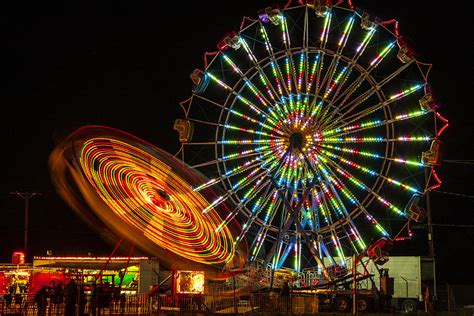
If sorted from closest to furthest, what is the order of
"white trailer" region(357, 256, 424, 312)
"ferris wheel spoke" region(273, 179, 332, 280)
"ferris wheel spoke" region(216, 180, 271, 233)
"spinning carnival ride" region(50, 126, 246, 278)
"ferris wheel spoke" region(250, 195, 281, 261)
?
"spinning carnival ride" region(50, 126, 246, 278) < "ferris wheel spoke" region(273, 179, 332, 280) < "ferris wheel spoke" region(216, 180, 271, 233) < "ferris wheel spoke" region(250, 195, 281, 261) < "white trailer" region(357, 256, 424, 312)

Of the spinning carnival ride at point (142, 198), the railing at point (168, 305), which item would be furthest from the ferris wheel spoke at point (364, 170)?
the railing at point (168, 305)

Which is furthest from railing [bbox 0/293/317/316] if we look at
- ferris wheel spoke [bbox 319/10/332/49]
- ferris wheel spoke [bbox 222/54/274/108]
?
ferris wheel spoke [bbox 319/10/332/49]

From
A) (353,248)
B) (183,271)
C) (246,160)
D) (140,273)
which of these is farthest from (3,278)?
(353,248)

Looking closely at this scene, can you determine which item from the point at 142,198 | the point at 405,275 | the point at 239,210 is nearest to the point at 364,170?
the point at 239,210

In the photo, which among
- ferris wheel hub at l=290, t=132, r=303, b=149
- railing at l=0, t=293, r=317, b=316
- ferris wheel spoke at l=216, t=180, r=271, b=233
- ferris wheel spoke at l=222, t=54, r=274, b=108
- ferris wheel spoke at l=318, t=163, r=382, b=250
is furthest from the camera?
ferris wheel spoke at l=222, t=54, r=274, b=108

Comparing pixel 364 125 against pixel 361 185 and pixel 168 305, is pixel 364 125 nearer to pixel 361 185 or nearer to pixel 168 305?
pixel 361 185

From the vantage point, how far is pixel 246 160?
33531 millimetres

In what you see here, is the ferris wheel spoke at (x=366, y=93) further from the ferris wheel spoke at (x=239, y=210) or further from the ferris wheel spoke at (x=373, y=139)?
the ferris wheel spoke at (x=239, y=210)

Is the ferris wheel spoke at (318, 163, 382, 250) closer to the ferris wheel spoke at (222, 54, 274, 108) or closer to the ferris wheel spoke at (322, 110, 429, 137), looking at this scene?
the ferris wheel spoke at (322, 110, 429, 137)

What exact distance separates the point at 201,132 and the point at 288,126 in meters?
4.39

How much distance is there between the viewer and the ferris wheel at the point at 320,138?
104ft

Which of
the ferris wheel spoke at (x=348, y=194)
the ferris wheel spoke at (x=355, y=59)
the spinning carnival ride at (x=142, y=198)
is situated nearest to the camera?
the spinning carnival ride at (x=142, y=198)

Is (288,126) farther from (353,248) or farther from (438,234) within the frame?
(438,234)

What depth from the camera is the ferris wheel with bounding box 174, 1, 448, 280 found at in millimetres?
31672
